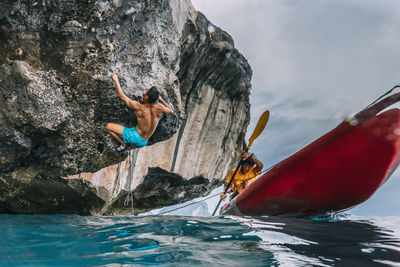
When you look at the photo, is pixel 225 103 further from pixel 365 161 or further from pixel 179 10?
pixel 365 161

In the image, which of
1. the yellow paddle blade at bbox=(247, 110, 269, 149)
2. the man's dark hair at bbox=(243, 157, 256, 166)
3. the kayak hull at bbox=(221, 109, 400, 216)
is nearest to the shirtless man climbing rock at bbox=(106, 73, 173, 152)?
the kayak hull at bbox=(221, 109, 400, 216)

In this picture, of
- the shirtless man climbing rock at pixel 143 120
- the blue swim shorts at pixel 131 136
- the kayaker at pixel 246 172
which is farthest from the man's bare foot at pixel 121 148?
the kayaker at pixel 246 172

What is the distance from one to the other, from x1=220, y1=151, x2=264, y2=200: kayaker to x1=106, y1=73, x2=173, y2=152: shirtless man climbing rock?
15.1ft

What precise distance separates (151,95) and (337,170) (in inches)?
128

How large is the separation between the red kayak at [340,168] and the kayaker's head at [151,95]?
9.11ft

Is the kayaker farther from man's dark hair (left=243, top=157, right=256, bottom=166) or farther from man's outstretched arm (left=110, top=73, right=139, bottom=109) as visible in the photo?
man's outstretched arm (left=110, top=73, right=139, bottom=109)

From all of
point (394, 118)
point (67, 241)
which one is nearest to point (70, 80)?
point (67, 241)

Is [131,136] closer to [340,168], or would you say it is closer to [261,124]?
[340,168]

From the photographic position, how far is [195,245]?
2.73 metres

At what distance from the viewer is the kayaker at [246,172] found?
8066mm

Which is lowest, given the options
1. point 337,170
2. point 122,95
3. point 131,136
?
point 337,170

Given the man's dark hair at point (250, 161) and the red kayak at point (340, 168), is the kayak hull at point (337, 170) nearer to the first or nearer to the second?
the red kayak at point (340, 168)

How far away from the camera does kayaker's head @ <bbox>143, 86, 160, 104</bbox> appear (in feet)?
11.9

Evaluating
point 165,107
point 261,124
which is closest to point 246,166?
point 261,124
